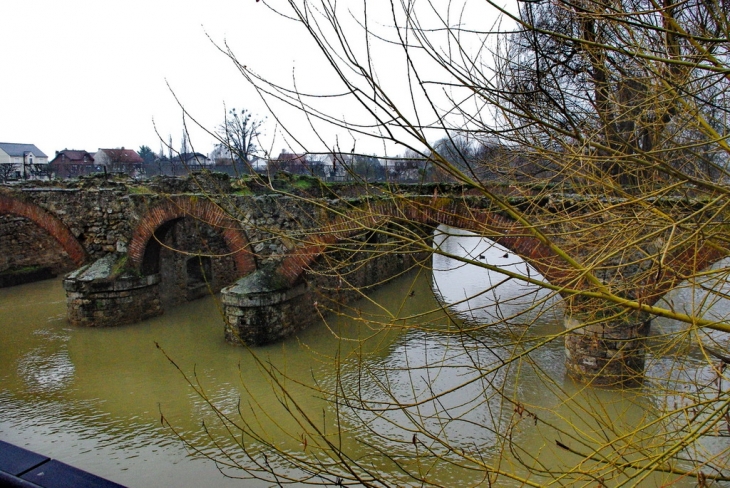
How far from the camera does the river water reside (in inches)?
184

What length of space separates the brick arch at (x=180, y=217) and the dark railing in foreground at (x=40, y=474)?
7.19 m

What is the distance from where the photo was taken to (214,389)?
6523mm

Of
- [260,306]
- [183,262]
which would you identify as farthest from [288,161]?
[183,262]

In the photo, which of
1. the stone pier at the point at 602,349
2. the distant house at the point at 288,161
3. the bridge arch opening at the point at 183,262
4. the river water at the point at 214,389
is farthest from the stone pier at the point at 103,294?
the stone pier at the point at 602,349

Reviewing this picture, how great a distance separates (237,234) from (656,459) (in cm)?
718

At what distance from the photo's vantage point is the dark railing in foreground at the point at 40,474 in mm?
907

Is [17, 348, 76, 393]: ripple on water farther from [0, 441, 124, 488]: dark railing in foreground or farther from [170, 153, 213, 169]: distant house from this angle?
[0, 441, 124, 488]: dark railing in foreground

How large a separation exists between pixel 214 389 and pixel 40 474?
592cm

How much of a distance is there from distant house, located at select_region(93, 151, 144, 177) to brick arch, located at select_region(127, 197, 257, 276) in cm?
380

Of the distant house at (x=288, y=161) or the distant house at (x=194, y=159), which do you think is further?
the distant house at (x=194, y=159)

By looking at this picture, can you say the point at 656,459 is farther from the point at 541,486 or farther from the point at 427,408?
the point at 427,408

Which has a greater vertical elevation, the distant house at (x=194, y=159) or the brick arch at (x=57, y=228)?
the distant house at (x=194, y=159)

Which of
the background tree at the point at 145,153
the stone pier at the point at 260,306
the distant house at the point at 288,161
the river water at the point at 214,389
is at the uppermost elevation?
the background tree at the point at 145,153

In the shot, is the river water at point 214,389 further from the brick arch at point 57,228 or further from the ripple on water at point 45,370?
the brick arch at point 57,228
